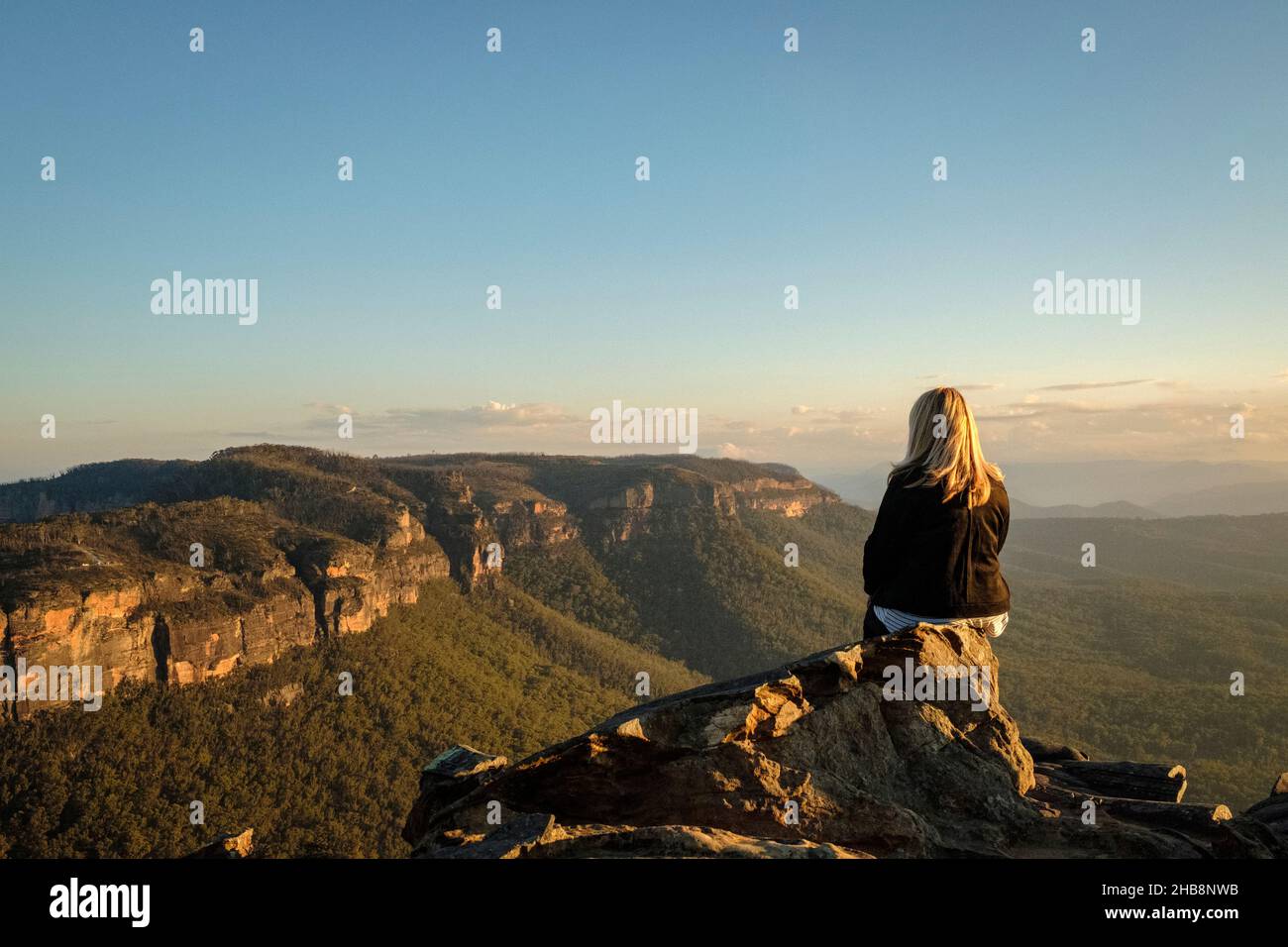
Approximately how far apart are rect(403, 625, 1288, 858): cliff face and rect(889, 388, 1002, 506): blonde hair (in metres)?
1.58

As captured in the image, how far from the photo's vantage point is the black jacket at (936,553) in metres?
7.30

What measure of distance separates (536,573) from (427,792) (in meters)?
105

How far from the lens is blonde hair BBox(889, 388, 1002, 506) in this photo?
7.31 metres

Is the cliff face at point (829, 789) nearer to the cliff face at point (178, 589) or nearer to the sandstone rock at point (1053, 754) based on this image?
the sandstone rock at point (1053, 754)

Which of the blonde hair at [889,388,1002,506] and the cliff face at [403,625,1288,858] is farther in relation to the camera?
the blonde hair at [889,388,1002,506]

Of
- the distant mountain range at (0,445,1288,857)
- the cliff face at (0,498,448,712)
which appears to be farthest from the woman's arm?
the cliff face at (0,498,448,712)

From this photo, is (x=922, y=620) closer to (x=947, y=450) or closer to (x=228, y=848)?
(x=947, y=450)

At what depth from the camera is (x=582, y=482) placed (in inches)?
5527

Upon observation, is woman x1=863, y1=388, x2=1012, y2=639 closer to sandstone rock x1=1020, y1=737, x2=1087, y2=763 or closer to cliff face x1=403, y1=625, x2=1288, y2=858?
cliff face x1=403, y1=625, x2=1288, y2=858

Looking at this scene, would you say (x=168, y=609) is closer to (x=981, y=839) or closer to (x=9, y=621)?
(x=9, y=621)

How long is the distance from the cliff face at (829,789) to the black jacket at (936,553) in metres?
0.39

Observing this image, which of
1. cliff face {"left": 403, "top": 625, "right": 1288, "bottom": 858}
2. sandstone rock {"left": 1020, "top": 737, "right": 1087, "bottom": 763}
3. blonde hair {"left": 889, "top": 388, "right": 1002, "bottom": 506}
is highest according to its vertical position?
blonde hair {"left": 889, "top": 388, "right": 1002, "bottom": 506}

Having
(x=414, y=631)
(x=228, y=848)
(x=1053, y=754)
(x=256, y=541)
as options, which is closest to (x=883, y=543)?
(x=1053, y=754)
